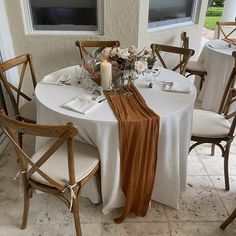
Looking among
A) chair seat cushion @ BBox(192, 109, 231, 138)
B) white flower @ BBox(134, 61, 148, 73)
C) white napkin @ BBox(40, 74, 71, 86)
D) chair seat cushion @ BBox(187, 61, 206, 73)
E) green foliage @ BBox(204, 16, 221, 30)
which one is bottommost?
green foliage @ BBox(204, 16, 221, 30)

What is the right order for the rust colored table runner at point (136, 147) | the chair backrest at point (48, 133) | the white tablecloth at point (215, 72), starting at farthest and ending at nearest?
the white tablecloth at point (215, 72) → the rust colored table runner at point (136, 147) → the chair backrest at point (48, 133)

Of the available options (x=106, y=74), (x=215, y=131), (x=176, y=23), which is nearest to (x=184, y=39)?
(x=176, y=23)

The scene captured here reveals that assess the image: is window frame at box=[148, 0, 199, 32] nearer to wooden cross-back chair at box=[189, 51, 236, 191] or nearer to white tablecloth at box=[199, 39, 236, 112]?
white tablecloth at box=[199, 39, 236, 112]

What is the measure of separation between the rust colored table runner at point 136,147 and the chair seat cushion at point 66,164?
0.63ft

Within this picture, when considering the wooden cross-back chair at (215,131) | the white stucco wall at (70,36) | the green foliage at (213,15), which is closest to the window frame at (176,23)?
the white stucco wall at (70,36)

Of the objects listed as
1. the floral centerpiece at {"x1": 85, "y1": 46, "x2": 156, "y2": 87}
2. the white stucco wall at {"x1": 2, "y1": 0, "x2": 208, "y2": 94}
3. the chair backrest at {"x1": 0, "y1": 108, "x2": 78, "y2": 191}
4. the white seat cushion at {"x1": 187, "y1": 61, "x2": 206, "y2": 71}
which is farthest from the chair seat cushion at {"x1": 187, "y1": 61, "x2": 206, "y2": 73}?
the chair backrest at {"x1": 0, "y1": 108, "x2": 78, "y2": 191}

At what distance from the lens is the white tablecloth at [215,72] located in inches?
106

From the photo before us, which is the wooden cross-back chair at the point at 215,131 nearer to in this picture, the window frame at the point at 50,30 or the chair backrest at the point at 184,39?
the chair backrest at the point at 184,39

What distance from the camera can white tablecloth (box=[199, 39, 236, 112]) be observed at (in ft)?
8.84

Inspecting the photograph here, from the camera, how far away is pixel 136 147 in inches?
53.3

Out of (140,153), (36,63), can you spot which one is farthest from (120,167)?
(36,63)

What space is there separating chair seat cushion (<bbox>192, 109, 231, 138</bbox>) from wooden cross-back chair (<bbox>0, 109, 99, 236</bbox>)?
0.79 metres

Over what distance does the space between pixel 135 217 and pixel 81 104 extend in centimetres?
84

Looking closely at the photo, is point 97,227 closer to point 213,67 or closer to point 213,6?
point 213,67
